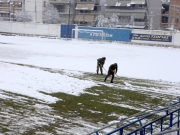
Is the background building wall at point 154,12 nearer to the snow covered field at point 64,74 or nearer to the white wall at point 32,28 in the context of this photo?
the white wall at point 32,28

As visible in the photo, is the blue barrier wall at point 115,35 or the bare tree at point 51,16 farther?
the bare tree at point 51,16

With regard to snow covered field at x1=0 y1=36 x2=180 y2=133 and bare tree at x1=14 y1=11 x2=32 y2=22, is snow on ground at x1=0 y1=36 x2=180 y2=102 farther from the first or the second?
bare tree at x1=14 y1=11 x2=32 y2=22

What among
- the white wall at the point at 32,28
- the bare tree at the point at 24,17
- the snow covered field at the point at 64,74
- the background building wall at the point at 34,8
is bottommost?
the snow covered field at the point at 64,74

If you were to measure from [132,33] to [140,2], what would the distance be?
23709mm

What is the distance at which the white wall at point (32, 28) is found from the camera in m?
58.8

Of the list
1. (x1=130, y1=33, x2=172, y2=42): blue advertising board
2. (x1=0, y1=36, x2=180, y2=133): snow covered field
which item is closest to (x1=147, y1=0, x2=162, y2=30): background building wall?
(x1=130, y1=33, x2=172, y2=42): blue advertising board

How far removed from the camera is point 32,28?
199 ft

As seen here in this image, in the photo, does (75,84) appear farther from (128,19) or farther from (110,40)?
(128,19)

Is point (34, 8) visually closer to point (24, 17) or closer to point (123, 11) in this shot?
point (24, 17)

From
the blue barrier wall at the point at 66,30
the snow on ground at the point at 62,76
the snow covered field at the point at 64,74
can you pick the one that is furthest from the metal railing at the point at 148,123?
the blue barrier wall at the point at 66,30

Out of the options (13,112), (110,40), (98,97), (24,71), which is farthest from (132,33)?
(13,112)

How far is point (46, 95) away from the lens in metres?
14.1

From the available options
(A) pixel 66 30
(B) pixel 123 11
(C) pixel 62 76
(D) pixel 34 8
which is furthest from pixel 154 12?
(C) pixel 62 76

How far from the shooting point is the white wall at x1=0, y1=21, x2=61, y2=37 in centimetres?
5878
